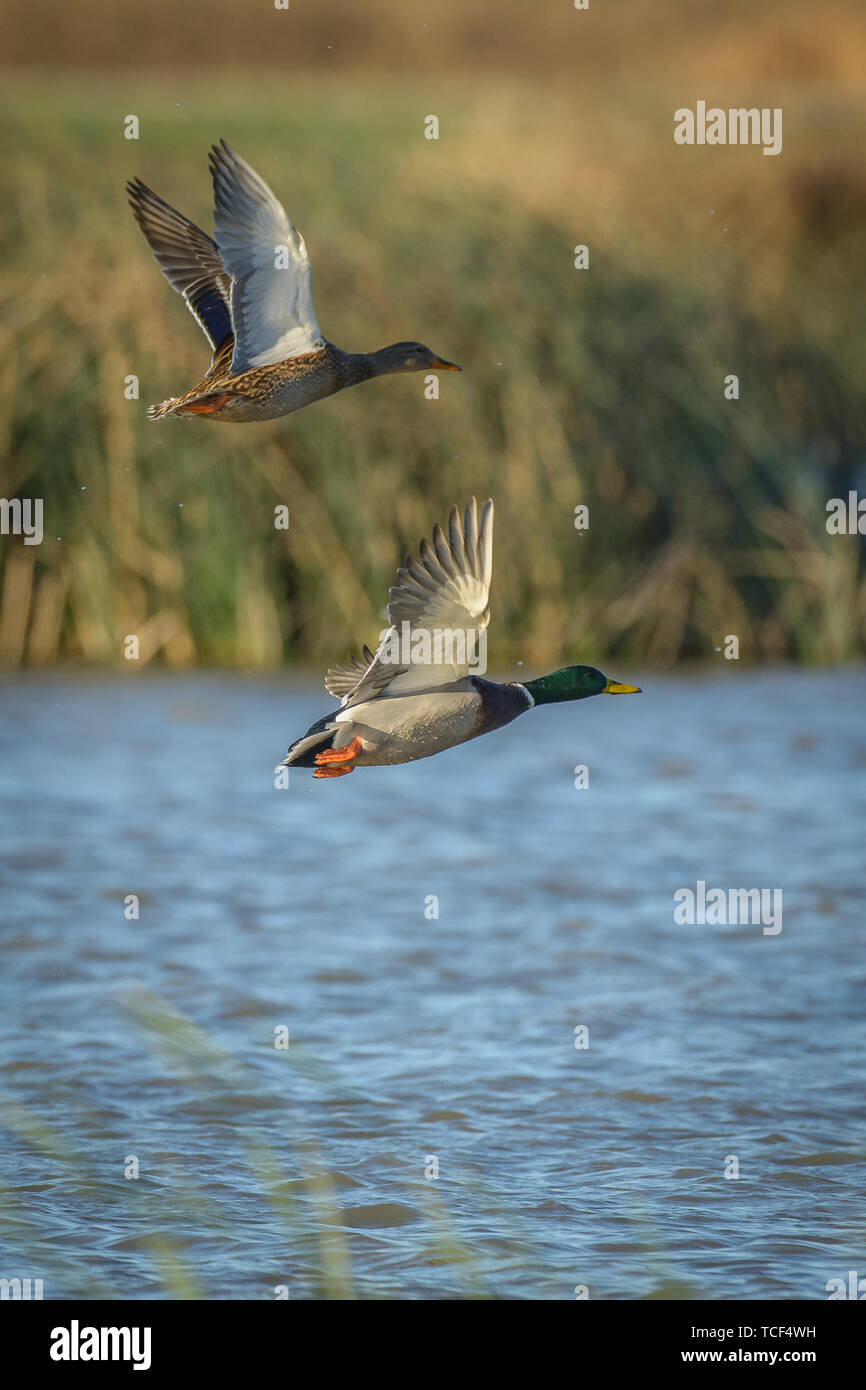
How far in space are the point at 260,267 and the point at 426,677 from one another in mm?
828

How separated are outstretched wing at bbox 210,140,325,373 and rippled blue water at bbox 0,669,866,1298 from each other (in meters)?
3.44

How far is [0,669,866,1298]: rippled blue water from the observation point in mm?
7215

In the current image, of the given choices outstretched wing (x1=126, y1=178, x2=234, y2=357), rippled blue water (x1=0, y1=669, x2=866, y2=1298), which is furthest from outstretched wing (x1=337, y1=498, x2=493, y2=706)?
rippled blue water (x1=0, y1=669, x2=866, y2=1298)

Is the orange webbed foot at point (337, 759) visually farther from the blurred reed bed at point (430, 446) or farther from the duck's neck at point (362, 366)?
the blurred reed bed at point (430, 446)

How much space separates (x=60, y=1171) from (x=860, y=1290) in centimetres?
309

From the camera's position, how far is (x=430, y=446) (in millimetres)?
14453

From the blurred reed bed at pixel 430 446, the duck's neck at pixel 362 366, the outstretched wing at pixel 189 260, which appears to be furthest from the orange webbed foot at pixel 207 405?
the blurred reed bed at pixel 430 446

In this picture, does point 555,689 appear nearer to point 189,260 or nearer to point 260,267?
point 260,267

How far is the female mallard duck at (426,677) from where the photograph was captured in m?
3.45

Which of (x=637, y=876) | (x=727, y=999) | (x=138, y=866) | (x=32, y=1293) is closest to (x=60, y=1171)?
(x=32, y=1293)

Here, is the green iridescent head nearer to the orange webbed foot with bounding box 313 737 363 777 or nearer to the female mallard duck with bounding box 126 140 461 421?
the orange webbed foot with bounding box 313 737 363 777

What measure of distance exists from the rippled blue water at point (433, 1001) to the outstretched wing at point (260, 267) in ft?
11.3

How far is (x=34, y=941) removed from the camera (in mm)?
11117
